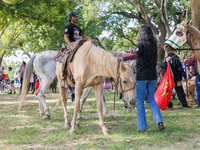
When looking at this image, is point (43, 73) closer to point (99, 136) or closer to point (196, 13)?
point (99, 136)

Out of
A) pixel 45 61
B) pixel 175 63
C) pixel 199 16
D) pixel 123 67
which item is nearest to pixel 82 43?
pixel 123 67

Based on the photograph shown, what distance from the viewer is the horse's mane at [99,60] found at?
187 inches

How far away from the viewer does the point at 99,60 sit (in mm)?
4906

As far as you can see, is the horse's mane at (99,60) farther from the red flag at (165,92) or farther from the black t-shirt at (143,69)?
the red flag at (165,92)

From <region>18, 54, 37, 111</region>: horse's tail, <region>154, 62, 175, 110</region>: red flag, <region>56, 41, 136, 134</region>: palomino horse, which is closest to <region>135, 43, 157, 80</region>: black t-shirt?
<region>56, 41, 136, 134</region>: palomino horse

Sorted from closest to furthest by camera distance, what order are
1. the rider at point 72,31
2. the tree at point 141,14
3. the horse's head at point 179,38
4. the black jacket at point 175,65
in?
1. the rider at point 72,31
2. the horse's head at point 179,38
3. the black jacket at point 175,65
4. the tree at point 141,14

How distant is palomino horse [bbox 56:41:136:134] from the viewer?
4.62 m

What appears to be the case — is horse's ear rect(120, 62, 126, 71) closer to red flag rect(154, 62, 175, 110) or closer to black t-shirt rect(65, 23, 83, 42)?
black t-shirt rect(65, 23, 83, 42)

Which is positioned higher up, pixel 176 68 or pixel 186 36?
pixel 186 36

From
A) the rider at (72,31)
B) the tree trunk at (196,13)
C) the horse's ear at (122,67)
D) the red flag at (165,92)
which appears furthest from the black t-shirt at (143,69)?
the tree trunk at (196,13)

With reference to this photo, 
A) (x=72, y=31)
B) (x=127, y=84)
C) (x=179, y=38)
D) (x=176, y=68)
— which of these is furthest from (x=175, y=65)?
(x=127, y=84)

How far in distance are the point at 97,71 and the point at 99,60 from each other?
0.81ft

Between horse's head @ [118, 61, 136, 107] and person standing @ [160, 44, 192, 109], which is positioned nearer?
horse's head @ [118, 61, 136, 107]

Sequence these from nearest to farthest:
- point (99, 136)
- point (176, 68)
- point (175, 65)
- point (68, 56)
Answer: point (99, 136), point (68, 56), point (175, 65), point (176, 68)
